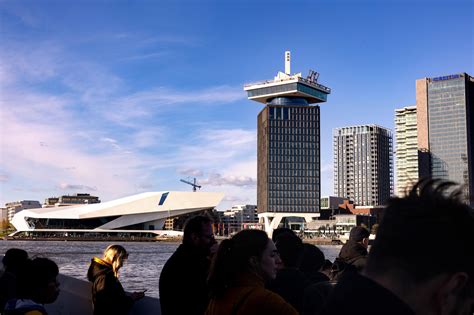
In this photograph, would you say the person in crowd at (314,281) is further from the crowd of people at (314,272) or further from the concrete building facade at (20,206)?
the concrete building facade at (20,206)

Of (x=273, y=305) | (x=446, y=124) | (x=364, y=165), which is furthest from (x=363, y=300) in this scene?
(x=364, y=165)

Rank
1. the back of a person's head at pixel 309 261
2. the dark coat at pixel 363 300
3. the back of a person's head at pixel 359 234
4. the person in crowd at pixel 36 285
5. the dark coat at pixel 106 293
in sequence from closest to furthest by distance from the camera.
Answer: the dark coat at pixel 363 300 → the person in crowd at pixel 36 285 → the back of a person's head at pixel 309 261 → the dark coat at pixel 106 293 → the back of a person's head at pixel 359 234

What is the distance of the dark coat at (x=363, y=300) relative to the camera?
0.91 meters

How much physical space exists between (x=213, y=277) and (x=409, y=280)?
1085mm

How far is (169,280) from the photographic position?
3.00 meters

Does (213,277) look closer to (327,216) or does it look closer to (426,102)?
(327,216)

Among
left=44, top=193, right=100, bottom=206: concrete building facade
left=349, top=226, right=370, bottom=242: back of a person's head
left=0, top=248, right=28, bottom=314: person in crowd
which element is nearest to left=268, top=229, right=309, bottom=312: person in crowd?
left=349, top=226, right=370, bottom=242: back of a person's head

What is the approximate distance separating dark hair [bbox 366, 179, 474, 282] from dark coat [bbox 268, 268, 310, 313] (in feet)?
6.10

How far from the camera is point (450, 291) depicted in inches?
37.2

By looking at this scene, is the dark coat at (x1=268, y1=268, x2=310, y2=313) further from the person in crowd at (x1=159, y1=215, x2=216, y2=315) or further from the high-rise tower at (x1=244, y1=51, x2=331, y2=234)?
the high-rise tower at (x1=244, y1=51, x2=331, y2=234)

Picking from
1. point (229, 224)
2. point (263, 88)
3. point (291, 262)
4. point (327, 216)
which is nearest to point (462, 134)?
point (327, 216)

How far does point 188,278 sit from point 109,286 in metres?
1.10

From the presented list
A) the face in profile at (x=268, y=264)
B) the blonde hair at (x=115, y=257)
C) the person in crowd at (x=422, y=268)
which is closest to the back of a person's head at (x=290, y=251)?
the face in profile at (x=268, y=264)

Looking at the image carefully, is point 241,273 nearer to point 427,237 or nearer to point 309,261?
point 427,237
